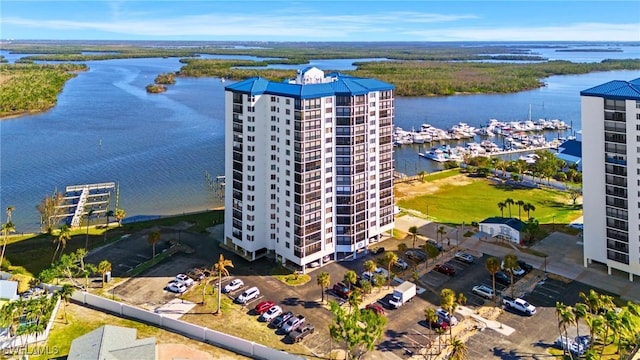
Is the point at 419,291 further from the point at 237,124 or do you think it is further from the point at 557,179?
the point at 557,179

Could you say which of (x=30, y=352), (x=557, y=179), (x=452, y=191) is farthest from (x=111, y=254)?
(x=557, y=179)

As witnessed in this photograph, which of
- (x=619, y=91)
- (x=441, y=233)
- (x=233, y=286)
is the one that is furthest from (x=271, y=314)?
(x=619, y=91)

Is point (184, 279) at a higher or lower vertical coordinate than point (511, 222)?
lower

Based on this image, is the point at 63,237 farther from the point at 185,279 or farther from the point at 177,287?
the point at 177,287

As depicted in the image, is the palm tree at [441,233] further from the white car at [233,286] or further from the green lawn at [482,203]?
the white car at [233,286]

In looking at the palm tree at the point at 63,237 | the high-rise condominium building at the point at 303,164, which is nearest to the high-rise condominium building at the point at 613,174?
the high-rise condominium building at the point at 303,164
